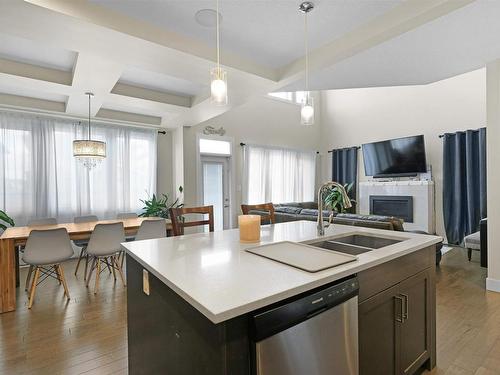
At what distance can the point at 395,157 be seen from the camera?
19.5 feet

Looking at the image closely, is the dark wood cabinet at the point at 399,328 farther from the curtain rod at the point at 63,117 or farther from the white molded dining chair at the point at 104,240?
the curtain rod at the point at 63,117

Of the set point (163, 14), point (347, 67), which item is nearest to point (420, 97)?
point (347, 67)

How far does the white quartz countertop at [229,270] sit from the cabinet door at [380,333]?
0.70 ft

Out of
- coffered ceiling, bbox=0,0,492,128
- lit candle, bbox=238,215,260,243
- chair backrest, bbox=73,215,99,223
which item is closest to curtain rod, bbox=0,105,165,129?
coffered ceiling, bbox=0,0,492,128

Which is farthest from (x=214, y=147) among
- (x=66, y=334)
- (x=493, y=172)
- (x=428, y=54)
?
(x=493, y=172)

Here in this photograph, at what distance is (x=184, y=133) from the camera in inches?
211

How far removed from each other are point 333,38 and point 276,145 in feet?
13.4

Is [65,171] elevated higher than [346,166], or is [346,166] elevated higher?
[346,166]

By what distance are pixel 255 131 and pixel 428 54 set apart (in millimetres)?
4073

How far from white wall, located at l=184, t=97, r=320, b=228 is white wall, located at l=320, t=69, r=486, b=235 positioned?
77 centimetres

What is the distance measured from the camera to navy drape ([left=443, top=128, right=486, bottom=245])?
484 centimetres

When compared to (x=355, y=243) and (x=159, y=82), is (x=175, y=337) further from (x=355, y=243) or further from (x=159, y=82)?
(x=159, y=82)

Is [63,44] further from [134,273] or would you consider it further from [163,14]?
[134,273]

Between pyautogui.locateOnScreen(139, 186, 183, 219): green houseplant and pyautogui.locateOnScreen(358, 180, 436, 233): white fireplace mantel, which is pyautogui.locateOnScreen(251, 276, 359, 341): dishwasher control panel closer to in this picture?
pyautogui.locateOnScreen(139, 186, 183, 219): green houseplant
